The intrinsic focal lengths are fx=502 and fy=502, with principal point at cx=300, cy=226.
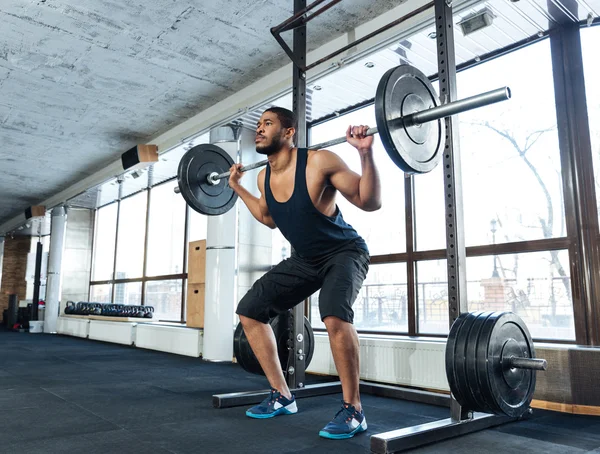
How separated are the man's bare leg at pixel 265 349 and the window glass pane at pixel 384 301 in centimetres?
167

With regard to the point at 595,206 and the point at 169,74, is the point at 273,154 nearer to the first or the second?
the point at 595,206

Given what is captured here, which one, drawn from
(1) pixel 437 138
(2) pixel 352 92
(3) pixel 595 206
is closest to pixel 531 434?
(1) pixel 437 138

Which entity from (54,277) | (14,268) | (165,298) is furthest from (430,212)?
(14,268)

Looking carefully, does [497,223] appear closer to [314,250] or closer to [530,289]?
[530,289]

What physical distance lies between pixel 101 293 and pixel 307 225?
835 cm

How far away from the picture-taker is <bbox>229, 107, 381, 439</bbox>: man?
1.97 metres

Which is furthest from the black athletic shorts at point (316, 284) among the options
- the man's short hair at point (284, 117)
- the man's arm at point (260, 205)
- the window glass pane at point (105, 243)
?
the window glass pane at point (105, 243)

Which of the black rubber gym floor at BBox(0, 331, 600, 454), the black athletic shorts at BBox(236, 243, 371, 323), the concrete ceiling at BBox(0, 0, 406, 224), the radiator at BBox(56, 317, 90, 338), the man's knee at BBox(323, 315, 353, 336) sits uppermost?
the concrete ceiling at BBox(0, 0, 406, 224)

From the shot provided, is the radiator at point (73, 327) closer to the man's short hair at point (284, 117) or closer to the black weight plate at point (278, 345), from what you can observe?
the black weight plate at point (278, 345)

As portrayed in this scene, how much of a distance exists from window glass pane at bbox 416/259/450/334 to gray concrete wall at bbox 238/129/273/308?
182 centimetres

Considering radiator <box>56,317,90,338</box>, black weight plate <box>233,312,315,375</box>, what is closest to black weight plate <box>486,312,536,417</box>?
black weight plate <box>233,312,315,375</box>

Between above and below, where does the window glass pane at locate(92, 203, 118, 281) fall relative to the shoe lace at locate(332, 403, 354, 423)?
above

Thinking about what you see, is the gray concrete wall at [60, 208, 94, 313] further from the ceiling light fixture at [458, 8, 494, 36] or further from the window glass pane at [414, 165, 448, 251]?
the ceiling light fixture at [458, 8, 494, 36]

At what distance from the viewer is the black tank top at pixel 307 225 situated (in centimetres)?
210
